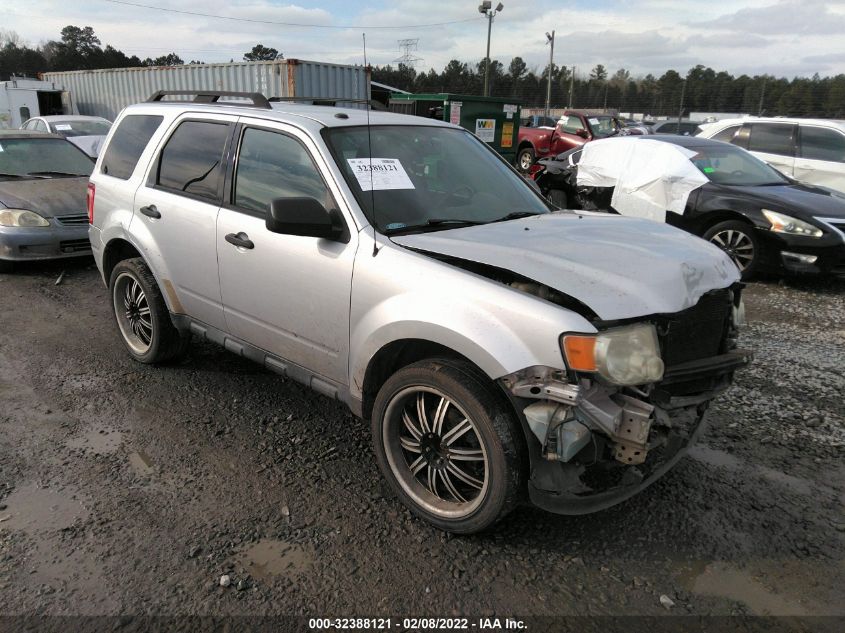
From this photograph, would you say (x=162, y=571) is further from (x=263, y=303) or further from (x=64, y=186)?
(x=64, y=186)

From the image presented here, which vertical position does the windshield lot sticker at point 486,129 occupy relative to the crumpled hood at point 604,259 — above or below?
above

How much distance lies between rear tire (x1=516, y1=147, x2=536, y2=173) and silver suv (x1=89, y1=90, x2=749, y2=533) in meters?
16.2

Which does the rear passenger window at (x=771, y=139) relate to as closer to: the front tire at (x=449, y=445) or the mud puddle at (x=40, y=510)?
the front tire at (x=449, y=445)

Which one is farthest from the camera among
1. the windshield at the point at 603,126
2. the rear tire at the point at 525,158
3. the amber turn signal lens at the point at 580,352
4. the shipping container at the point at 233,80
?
the rear tire at the point at 525,158

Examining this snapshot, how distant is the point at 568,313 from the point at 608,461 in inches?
25.0

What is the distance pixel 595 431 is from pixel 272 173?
2.29 meters

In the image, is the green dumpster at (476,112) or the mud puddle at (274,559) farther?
the green dumpster at (476,112)

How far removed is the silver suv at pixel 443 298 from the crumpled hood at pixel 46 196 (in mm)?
3703

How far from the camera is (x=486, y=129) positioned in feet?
43.6

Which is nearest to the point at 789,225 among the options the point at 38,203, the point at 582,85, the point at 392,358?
the point at 392,358

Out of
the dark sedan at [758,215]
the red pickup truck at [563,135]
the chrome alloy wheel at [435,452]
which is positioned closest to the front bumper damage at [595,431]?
the chrome alloy wheel at [435,452]

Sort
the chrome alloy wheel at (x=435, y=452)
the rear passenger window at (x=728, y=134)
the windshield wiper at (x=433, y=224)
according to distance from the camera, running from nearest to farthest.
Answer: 1. the chrome alloy wheel at (x=435, y=452)
2. the windshield wiper at (x=433, y=224)
3. the rear passenger window at (x=728, y=134)

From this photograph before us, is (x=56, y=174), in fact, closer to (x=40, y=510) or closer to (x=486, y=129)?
(x=40, y=510)

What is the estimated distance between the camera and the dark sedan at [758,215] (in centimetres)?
648
